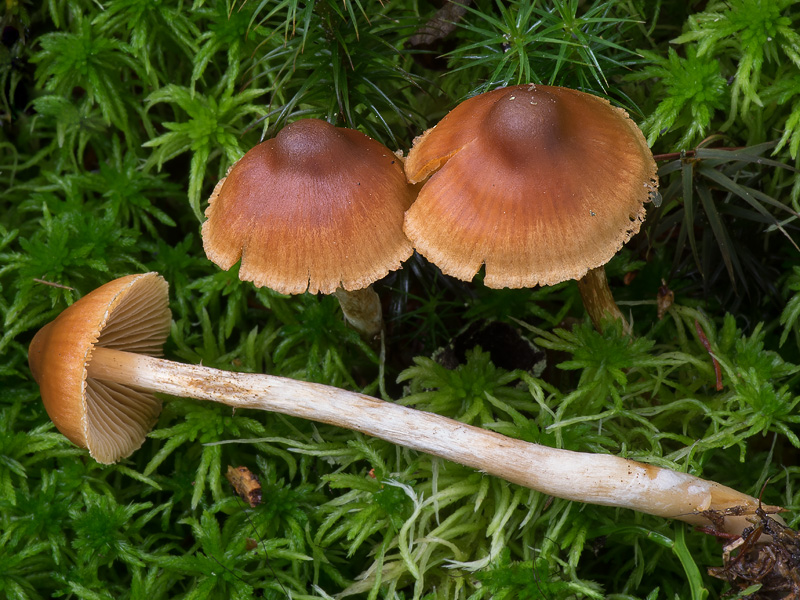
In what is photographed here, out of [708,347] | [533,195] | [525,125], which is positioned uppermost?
[525,125]

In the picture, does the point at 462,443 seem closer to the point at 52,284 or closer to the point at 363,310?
the point at 363,310

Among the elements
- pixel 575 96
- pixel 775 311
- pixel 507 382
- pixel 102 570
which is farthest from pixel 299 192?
pixel 775 311

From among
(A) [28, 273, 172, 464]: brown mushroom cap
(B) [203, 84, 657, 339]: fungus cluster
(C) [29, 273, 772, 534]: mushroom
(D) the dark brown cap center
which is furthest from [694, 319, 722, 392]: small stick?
(A) [28, 273, 172, 464]: brown mushroom cap

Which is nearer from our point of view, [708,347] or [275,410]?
[275,410]

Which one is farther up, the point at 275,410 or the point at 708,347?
the point at 708,347

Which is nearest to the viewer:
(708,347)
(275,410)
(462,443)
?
(462,443)

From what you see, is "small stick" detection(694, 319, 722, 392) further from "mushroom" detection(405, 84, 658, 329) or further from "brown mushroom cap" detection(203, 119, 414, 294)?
"brown mushroom cap" detection(203, 119, 414, 294)

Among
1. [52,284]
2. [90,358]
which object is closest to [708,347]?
[90,358]
